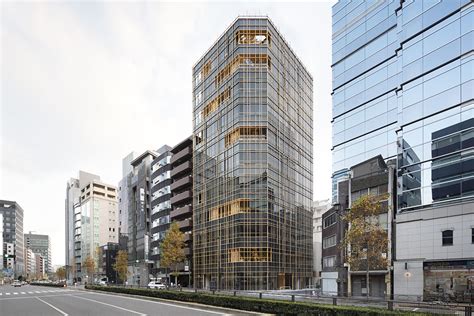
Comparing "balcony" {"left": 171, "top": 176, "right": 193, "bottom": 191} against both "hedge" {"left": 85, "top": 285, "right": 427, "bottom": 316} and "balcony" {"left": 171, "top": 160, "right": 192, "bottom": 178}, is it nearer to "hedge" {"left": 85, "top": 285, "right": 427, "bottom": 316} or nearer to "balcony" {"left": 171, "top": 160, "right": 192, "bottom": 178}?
"balcony" {"left": 171, "top": 160, "right": 192, "bottom": 178}

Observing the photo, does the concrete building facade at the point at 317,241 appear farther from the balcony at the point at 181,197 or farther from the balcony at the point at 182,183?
the balcony at the point at 182,183

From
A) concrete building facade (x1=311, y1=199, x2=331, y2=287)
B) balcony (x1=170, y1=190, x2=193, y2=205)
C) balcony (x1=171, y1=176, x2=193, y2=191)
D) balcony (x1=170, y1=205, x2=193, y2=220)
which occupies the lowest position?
concrete building facade (x1=311, y1=199, x2=331, y2=287)

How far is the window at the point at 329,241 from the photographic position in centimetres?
6382

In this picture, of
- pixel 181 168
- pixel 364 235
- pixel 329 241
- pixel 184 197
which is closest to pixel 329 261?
pixel 329 241

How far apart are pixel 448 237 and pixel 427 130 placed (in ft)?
34.6

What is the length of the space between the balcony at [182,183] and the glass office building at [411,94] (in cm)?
4610

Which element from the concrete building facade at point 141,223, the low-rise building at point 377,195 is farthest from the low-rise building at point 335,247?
the concrete building facade at point 141,223

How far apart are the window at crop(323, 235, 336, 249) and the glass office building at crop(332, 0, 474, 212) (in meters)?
12.3

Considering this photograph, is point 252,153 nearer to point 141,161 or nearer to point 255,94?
point 255,94

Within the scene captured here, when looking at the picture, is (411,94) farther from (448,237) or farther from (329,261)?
(329,261)

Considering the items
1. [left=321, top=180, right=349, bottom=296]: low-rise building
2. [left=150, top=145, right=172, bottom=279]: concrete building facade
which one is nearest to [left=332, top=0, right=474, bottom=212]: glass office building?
[left=321, top=180, right=349, bottom=296]: low-rise building

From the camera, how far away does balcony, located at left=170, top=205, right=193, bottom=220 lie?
96.8 m

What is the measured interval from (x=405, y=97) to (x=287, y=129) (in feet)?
158

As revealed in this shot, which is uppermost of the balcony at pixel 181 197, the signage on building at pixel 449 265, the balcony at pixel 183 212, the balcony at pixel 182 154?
the balcony at pixel 182 154
